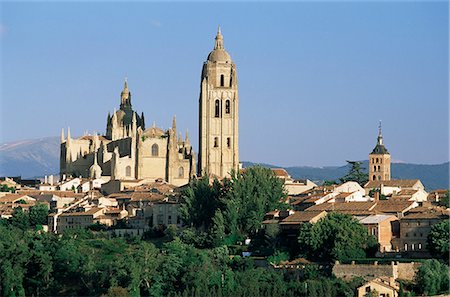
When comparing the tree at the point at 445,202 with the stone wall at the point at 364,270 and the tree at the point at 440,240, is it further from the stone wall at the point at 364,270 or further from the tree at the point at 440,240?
the stone wall at the point at 364,270

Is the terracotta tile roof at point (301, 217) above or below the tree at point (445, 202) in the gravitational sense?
below

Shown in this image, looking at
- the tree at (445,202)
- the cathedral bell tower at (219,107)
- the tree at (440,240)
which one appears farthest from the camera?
the cathedral bell tower at (219,107)

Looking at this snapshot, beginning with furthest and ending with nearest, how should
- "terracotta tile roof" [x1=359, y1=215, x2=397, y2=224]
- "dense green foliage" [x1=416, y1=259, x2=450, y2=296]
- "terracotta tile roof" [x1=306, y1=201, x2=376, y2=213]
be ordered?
"terracotta tile roof" [x1=306, y1=201, x2=376, y2=213] → "terracotta tile roof" [x1=359, y1=215, x2=397, y2=224] → "dense green foliage" [x1=416, y1=259, x2=450, y2=296]

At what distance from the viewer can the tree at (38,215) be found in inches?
2511

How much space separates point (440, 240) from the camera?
4759 centimetres

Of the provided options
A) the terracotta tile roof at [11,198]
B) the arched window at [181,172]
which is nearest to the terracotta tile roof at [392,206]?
the terracotta tile roof at [11,198]

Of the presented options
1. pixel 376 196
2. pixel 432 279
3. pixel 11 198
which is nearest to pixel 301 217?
pixel 376 196

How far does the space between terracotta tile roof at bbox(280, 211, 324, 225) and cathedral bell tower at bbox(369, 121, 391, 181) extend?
89.1 ft

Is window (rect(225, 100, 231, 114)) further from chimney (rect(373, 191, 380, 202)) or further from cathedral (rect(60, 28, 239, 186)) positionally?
chimney (rect(373, 191, 380, 202))

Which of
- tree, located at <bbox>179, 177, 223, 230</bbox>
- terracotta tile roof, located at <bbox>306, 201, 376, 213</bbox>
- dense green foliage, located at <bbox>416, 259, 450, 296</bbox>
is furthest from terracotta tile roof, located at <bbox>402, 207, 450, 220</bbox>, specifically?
tree, located at <bbox>179, 177, 223, 230</bbox>

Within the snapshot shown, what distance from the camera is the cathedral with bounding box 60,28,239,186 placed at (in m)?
77.4

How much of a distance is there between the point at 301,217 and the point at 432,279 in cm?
903

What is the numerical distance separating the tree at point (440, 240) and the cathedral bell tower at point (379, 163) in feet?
106

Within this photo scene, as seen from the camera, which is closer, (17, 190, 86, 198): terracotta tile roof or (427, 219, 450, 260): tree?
(427, 219, 450, 260): tree
